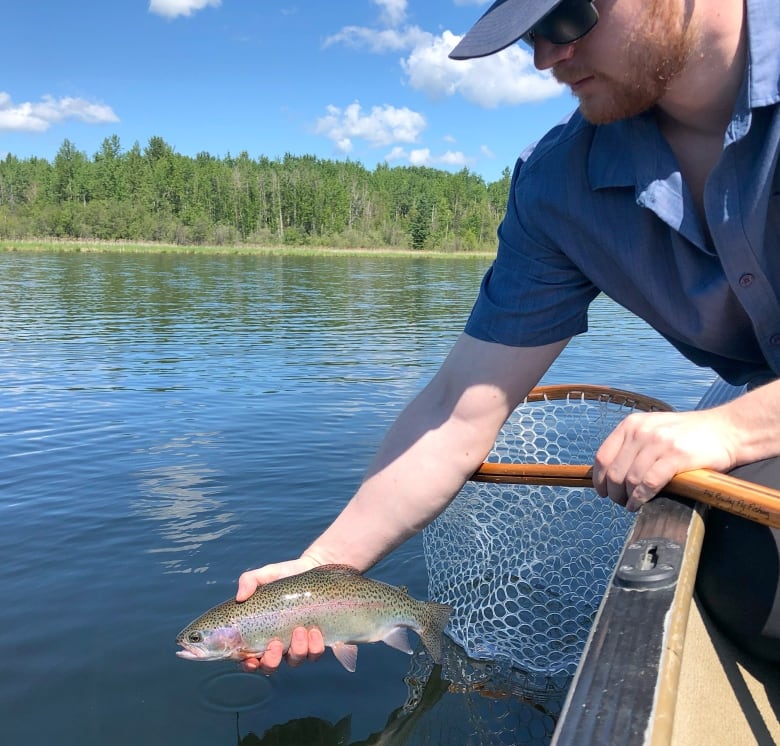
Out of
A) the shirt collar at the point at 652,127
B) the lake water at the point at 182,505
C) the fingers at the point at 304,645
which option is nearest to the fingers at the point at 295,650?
the fingers at the point at 304,645

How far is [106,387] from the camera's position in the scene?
38.1ft

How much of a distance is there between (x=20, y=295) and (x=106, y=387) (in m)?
16.9

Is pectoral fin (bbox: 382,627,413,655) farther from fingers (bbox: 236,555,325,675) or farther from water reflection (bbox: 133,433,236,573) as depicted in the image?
water reflection (bbox: 133,433,236,573)

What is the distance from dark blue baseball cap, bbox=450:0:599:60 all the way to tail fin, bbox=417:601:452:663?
231cm

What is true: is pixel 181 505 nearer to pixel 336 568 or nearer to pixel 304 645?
pixel 304 645

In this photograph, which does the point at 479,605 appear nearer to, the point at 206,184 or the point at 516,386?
the point at 516,386

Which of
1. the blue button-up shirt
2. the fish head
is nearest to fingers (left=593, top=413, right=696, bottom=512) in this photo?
the blue button-up shirt

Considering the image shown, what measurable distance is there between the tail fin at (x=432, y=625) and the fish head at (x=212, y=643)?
2.65ft

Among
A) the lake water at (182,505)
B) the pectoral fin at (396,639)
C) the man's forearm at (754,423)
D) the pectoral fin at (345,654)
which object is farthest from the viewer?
the lake water at (182,505)

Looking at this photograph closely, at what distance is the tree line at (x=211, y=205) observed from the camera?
92.9 m

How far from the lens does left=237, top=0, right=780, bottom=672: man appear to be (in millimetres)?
1939

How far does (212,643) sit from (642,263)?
2136mm

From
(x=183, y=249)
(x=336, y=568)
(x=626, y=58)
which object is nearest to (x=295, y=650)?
(x=336, y=568)

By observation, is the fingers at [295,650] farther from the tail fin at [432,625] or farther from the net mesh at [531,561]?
the net mesh at [531,561]
